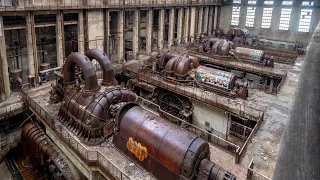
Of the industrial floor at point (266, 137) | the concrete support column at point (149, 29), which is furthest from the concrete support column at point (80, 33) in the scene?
the industrial floor at point (266, 137)

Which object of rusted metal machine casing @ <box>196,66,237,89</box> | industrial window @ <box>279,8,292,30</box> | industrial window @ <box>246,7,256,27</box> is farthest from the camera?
industrial window @ <box>246,7,256,27</box>

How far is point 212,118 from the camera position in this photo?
56.9 feet

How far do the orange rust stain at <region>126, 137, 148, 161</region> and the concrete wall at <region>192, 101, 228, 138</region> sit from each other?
835cm

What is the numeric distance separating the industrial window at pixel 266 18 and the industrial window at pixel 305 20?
424 cm

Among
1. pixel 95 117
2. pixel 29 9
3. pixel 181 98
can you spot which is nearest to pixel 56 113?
pixel 95 117

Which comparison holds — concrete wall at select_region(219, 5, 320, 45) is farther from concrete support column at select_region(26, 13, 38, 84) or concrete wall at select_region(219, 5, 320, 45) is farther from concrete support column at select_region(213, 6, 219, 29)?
concrete support column at select_region(26, 13, 38, 84)

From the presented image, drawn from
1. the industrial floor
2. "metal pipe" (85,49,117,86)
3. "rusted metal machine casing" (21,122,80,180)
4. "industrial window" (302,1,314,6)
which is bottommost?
"rusted metal machine casing" (21,122,80,180)

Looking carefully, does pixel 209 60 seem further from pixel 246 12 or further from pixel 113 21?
pixel 246 12

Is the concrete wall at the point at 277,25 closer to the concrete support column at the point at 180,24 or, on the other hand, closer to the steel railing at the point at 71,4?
the concrete support column at the point at 180,24

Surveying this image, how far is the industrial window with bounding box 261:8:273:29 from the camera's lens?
37.6 metres

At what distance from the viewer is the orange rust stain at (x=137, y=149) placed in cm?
968

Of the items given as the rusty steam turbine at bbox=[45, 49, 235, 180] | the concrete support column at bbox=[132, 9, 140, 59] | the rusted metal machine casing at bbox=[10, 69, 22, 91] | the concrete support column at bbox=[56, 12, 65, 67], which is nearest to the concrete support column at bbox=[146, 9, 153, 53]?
the concrete support column at bbox=[132, 9, 140, 59]

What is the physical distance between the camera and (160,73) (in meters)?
20.3

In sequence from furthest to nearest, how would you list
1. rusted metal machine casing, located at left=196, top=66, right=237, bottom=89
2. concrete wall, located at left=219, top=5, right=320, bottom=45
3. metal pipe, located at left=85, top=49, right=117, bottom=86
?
concrete wall, located at left=219, top=5, right=320, bottom=45 → rusted metal machine casing, located at left=196, top=66, right=237, bottom=89 → metal pipe, located at left=85, top=49, right=117, bottom=86
